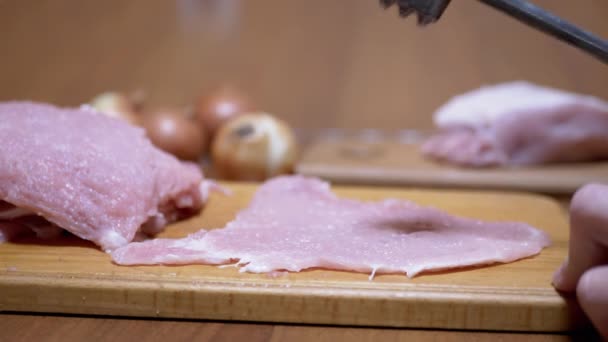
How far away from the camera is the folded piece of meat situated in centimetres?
136

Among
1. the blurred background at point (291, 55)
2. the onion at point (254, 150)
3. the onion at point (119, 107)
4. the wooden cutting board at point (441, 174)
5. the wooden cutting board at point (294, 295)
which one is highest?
the blurred background at point (291, 55)

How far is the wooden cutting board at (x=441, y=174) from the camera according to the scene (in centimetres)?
215

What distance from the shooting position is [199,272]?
4.16 ft

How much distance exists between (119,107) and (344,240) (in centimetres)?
129

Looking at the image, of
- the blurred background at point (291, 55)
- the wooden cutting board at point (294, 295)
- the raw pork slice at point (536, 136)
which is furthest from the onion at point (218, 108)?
the wooden cutting board at point (294, 295)

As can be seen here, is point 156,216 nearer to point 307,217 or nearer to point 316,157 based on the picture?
point 307,217

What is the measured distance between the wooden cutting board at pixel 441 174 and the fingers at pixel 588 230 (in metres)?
0.99

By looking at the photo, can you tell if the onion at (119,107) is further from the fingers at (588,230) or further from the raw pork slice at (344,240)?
the fingers at (588,230)

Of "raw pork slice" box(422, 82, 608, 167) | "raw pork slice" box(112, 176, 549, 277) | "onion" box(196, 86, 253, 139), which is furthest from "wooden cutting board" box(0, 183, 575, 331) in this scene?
"onion" box(196, 86, 253, 139)

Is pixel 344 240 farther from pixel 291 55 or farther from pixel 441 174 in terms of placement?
pixel 291 55

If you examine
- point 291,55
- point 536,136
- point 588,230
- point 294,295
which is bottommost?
point 294,295

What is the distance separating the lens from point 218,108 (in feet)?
8.62

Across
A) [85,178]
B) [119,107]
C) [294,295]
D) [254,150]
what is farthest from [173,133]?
[294,295]

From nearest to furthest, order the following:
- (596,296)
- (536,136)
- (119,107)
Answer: (596,296), (536,136), (119,107)
